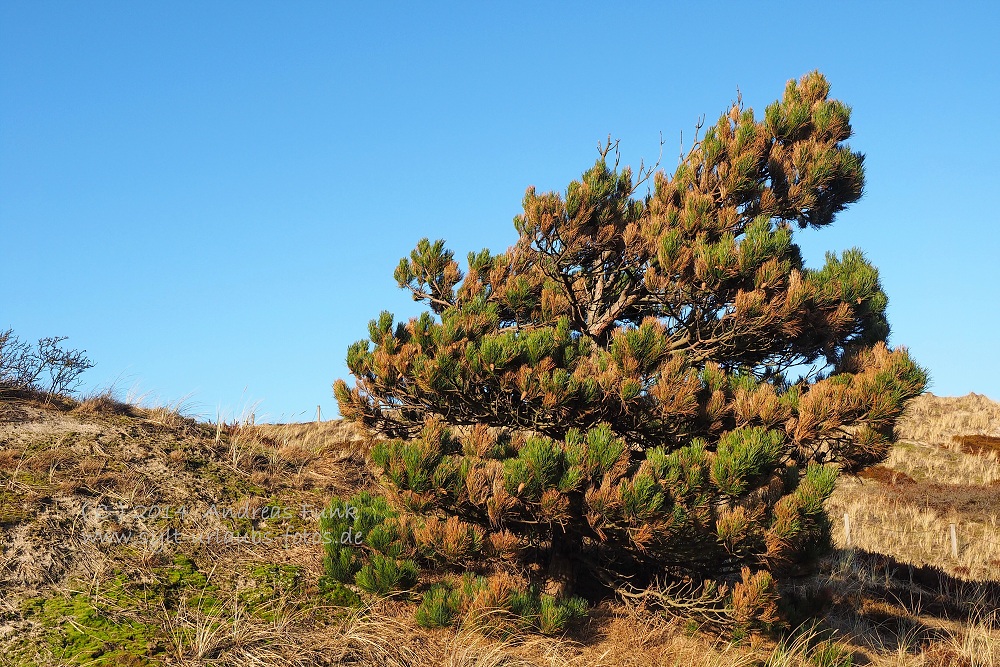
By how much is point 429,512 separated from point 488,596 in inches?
41.5

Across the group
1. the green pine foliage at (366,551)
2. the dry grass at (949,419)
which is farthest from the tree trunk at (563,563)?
the dry grass at (949,419)

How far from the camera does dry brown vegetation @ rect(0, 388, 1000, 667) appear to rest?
651 centimetres

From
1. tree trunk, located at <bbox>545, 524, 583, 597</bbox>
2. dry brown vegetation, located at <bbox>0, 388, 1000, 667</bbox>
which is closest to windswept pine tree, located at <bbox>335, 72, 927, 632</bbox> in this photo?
tree trunk, located at <bbox>545, 524, 583, 597</bbox>

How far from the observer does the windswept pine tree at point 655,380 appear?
714 cm

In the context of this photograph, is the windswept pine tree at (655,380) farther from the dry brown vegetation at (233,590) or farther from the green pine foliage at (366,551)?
the dry brown vegetation at (233,590)

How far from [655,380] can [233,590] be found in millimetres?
4441

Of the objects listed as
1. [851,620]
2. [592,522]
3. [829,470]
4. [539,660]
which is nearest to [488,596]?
[539,660]

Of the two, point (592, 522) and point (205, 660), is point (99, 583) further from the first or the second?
point (592, 522)

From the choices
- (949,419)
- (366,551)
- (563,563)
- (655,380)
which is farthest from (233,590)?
(949,419)

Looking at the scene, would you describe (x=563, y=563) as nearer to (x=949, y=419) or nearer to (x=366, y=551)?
(x=366, y=551)

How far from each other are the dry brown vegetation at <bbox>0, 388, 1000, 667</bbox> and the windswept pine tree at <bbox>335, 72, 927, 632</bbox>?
82 cm

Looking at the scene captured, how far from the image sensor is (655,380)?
7867 millimetres

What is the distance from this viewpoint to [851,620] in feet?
34.4

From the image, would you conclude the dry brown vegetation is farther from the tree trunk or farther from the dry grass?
the dry grass
